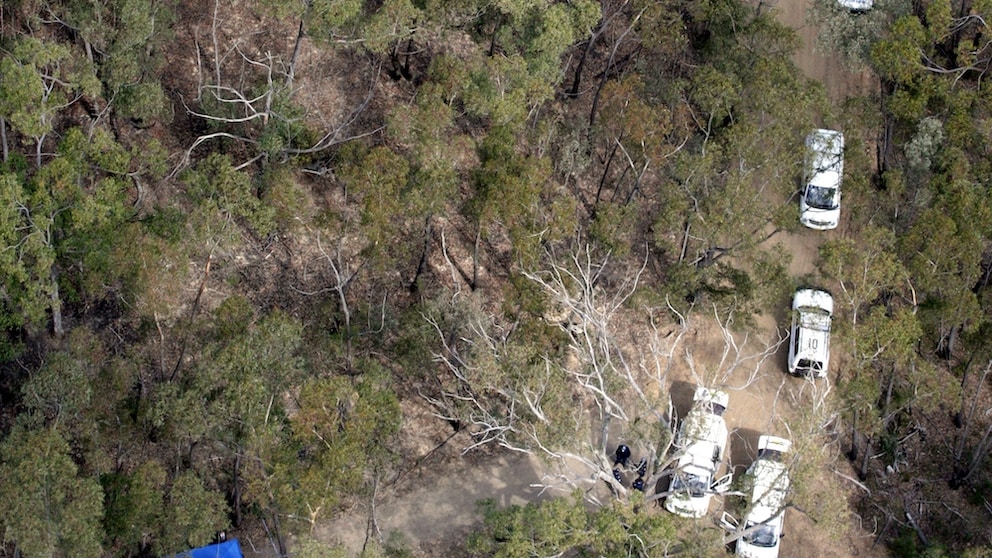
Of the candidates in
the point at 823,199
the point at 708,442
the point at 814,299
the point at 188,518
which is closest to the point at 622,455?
the point at 708,442

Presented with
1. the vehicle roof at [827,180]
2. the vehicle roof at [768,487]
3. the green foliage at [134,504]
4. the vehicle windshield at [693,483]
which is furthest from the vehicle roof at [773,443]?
the green foliage at [134,504]

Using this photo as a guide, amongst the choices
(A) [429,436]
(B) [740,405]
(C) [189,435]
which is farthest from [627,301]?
(C) [189,435]

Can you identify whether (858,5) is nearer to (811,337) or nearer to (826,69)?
(826,69)

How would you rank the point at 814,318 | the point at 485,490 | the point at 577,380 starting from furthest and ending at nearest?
the point at 814,318
the point at 485,490
the point at 577,380

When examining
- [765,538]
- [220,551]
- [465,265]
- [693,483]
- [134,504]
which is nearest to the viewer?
[134,504]

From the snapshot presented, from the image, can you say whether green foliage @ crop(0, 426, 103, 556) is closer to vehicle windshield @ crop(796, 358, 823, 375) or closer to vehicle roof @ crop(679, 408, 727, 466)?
vehicle roof @ crop(679, 408, 727, 466)

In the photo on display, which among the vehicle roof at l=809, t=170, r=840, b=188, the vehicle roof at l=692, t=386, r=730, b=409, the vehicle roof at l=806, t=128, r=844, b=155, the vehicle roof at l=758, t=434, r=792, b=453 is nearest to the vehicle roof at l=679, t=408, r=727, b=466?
the vehicle roof at l=692, t=386, r=730, b=409

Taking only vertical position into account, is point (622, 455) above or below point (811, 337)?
below

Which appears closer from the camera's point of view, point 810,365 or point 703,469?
point 703,469
